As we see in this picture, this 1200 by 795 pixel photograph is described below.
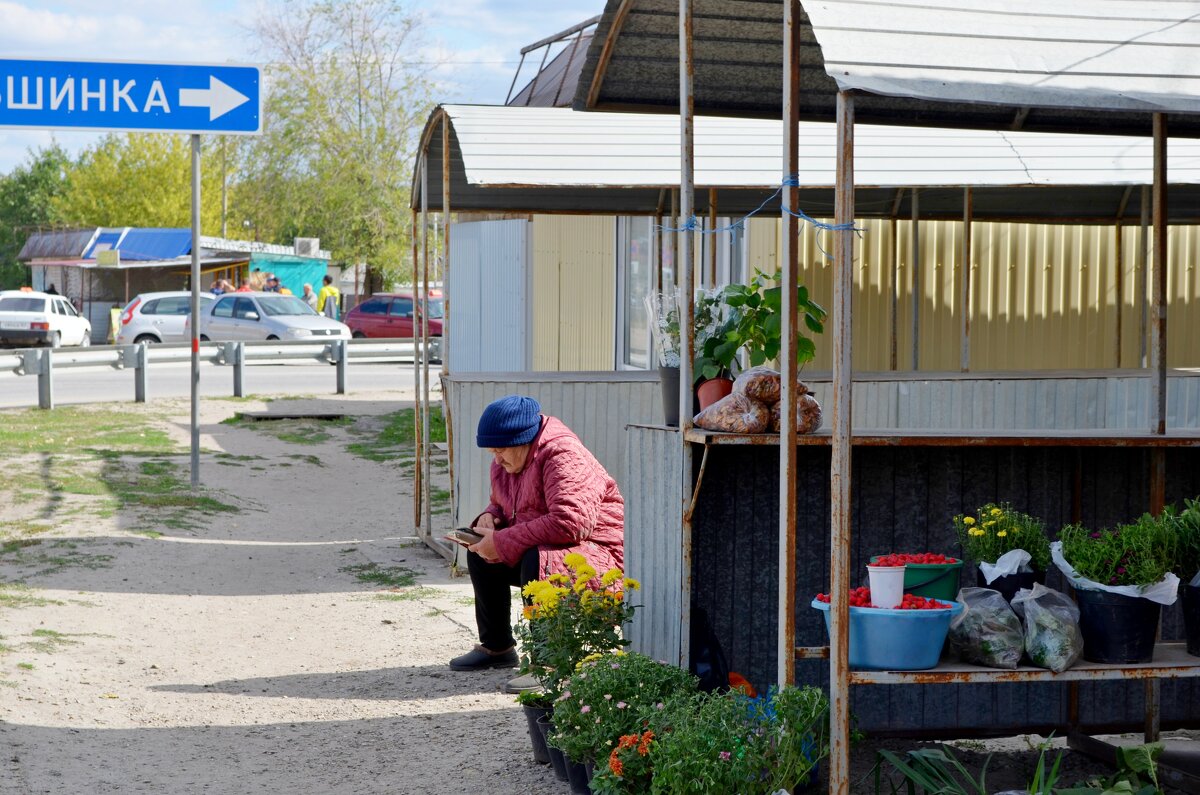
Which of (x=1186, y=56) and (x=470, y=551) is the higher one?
(x=1186, y=56)

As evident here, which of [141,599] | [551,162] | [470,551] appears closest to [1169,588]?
[470,551]

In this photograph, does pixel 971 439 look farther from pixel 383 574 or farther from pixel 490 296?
pixel 490 296

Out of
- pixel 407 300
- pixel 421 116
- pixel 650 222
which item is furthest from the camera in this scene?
pixel 421 116

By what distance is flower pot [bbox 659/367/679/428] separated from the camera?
4.67m

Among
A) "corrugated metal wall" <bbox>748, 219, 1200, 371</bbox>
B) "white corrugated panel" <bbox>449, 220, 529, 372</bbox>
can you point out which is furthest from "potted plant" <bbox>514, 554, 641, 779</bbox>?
"white corrugated panel" <bbox>449, 220, 529, 372</bbox>

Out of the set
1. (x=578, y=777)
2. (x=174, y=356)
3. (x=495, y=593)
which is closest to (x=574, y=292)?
(x=495, y=593)

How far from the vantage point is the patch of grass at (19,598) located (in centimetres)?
735

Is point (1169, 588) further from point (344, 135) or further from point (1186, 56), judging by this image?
point (344, 135)

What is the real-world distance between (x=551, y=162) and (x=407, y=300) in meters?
25.2

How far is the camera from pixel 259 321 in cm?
2806

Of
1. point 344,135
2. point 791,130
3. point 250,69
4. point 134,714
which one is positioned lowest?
point 134,714

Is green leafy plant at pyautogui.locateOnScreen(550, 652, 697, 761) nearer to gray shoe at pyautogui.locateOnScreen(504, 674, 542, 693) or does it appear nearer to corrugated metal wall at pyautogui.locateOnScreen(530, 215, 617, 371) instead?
gray shoe at pyautogui.locateOnScreen(504, 674, 542, 693)

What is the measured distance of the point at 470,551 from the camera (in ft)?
19.6

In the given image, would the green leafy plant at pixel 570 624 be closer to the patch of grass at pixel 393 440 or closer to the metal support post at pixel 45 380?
the patch of grass at pixel 393 440
